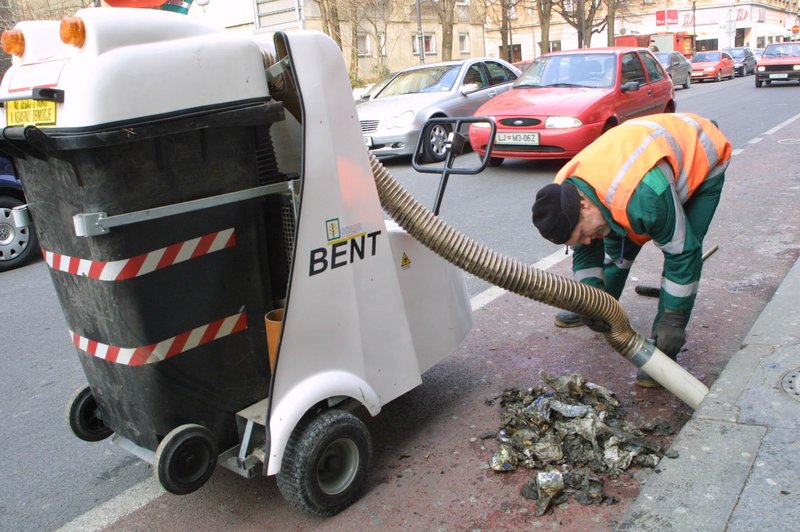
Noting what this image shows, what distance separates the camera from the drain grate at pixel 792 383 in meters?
2.97

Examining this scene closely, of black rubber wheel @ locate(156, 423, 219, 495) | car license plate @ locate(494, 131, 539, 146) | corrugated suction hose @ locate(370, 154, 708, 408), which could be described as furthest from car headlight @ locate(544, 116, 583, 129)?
black rubber wheel @ locate(156, 423, 219, 495)

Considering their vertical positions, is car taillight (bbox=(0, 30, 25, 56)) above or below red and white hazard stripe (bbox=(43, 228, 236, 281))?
above

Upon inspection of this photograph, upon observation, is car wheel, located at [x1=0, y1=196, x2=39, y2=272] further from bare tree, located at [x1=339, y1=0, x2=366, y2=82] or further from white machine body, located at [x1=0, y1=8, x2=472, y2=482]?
bare tree, located at [x1=339, y1=0, x2=366, y2=82]

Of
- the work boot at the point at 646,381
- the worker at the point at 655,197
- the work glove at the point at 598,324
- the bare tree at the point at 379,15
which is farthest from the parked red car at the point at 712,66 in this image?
the work glove at the point at 598,324

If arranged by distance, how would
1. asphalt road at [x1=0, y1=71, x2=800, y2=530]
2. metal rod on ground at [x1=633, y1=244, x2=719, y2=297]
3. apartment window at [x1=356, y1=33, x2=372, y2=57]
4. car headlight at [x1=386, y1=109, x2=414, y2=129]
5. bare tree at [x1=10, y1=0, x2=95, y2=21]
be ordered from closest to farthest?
asphalt road at [x1=0, y1=71, x2=800, y2=530], metal rod on ground at [x1=633, y1=244, x2=719, y2=297], car headlight at [x1=386, y1=109, x2=414, y2=129], bare tree at [x1=10, y1=0, x2=95, y2=21], apartment window at [x1=356, y1=33, x2=372, y2=57]

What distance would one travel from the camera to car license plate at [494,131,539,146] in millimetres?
9328

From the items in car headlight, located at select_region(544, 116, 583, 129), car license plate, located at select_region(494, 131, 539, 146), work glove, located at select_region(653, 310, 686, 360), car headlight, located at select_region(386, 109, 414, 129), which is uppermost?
car headlight, located at select_region(386, 109, 414, 129)

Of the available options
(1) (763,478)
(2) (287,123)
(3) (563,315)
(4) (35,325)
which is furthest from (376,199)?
(4) (35,325)

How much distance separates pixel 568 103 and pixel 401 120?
8.20 feet

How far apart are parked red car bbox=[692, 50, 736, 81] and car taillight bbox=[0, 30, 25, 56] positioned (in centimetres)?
3357

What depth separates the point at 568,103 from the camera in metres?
9.36

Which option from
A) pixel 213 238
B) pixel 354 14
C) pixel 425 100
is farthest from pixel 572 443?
pixel 354 14

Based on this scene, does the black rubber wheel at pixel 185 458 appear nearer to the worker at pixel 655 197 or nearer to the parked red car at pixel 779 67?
the worker at pixel 655 197

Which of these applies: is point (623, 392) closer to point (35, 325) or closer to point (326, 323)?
point (326, 323)
